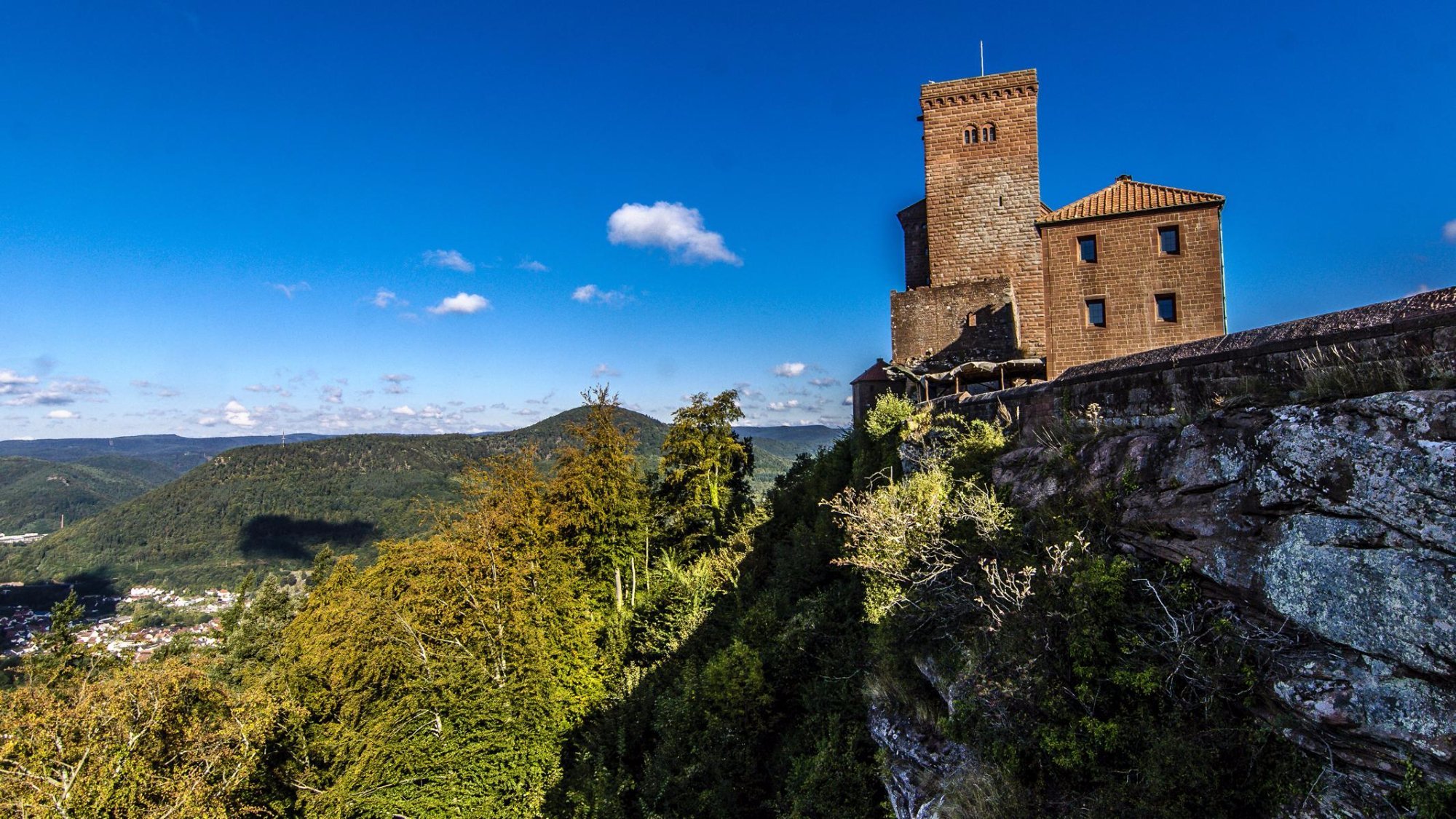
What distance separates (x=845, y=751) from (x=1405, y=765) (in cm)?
547

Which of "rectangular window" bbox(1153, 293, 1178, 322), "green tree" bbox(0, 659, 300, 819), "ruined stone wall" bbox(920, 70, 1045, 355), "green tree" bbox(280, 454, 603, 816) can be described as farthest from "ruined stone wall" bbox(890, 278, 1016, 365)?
"green tree" bbox(0, 659, 300, 819)

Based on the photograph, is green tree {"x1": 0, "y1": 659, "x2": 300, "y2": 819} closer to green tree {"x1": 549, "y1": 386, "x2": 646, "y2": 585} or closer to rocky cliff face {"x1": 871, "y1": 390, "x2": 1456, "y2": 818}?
green tree {"x1": 549, "y1": 386, "x2": 646, "y2": 585}

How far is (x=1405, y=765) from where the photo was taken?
3.58 metres

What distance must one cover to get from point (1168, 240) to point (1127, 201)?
4.67 ft

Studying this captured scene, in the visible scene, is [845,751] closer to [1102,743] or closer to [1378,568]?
[1102,743]

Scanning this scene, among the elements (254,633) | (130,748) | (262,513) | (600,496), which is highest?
(600,496)

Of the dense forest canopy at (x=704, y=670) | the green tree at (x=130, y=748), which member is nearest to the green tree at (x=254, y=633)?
the dense forest canopy at (x=704, y=670)

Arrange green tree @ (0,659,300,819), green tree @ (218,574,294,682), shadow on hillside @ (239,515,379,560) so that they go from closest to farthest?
green tree @ (0,659,300,819) → green tree @ (218,574,294,682) → shadow on hillside @ (239,515,379,560)

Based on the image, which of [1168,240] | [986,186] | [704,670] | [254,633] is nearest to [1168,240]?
[1168,240]

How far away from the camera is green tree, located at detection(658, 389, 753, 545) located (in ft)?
76.3

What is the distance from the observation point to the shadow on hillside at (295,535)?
381 feet

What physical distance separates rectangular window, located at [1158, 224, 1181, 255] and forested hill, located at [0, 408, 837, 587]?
328 feet

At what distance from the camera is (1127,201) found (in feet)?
51.4

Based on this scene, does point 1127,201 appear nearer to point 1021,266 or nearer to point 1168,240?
point 1168,240
